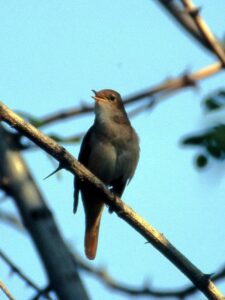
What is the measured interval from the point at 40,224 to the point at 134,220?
0.80 meters

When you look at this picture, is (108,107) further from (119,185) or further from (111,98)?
(119,185)

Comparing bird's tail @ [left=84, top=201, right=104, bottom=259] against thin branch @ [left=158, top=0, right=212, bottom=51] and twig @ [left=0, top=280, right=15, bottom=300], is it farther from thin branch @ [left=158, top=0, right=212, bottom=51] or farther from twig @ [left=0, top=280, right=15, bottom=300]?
thin branch @ [left=158, top=0, right=212, bottom=51]

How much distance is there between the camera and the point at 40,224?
5.11 metres

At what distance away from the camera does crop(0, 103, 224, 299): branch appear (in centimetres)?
422

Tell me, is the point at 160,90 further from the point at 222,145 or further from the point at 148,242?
the point at 222,145

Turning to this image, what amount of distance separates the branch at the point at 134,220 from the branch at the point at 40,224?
516mm

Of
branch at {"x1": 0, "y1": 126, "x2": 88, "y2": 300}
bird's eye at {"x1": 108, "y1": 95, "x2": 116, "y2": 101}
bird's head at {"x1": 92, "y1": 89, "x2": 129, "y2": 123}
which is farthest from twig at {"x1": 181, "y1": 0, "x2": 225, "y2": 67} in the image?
bird's eye at {"x1": 108, "y1": 95, "x2": 116, "y2": 101}

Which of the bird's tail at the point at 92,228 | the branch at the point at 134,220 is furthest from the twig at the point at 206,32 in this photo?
the bird's tail at the point at 92,228

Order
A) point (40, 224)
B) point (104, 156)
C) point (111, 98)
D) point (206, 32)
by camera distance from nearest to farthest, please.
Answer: point (206, 32)
point (40, 224)
point (104, 156)
point (111, 98)

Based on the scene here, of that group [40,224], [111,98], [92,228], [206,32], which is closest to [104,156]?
[92,228]

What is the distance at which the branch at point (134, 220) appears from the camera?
4219 mm

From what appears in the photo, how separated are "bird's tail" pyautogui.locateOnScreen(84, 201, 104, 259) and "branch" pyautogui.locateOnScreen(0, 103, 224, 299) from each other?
2.44m

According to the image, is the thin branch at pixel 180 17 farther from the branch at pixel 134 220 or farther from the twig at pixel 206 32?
the branch at pixel 134 220

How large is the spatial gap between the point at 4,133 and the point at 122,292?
1.59 metres
